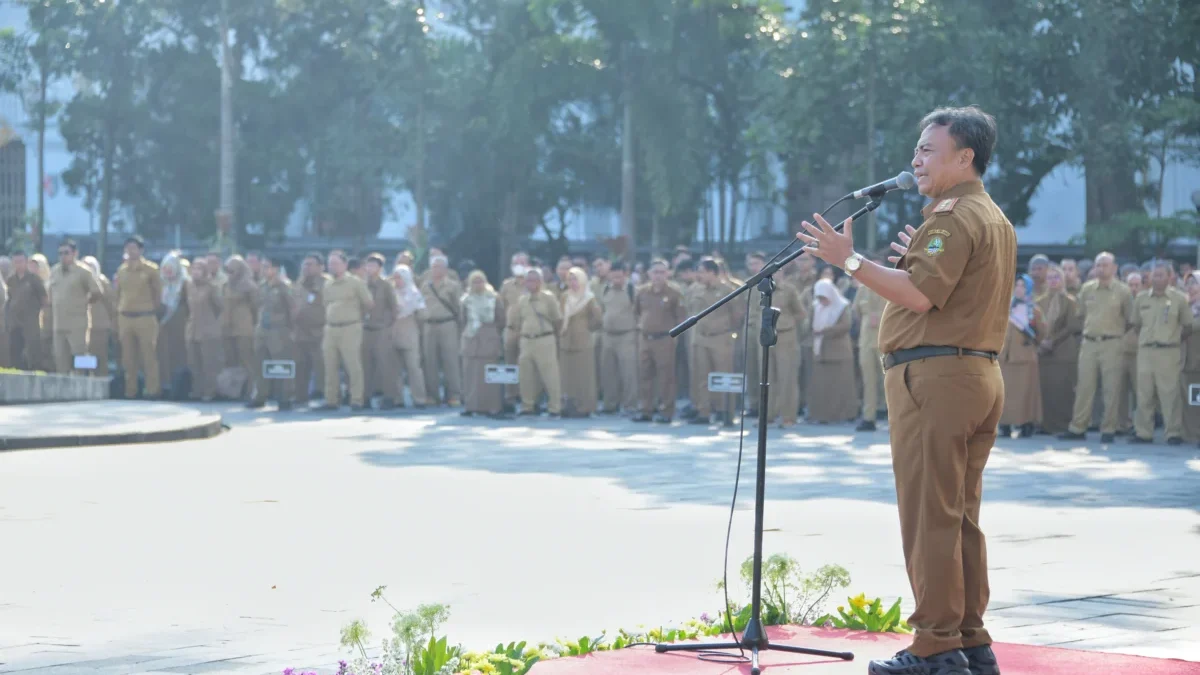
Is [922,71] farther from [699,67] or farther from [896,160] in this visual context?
[699,67]

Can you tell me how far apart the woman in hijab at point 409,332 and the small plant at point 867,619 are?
52.2 ft

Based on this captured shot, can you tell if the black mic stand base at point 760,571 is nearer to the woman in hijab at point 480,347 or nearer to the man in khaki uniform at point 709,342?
the man in khaki uniform at point 709,342

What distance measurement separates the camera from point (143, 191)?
41.8 meters

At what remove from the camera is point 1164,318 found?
17.9 m

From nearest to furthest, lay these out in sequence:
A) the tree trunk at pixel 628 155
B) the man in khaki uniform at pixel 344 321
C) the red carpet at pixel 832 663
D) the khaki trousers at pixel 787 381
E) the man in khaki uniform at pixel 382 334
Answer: the red carpet at pixel 832 663, the khaki trousers at pixel 787 381, the man in khaki uniform at pixel 344 321, the man in khaki uniform at pixel 382 334, the tree trunk at pixel 628 155

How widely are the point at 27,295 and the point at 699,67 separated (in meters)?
13.3

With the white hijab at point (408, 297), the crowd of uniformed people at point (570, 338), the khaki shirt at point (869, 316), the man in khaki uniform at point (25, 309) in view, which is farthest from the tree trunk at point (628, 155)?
the khaki shirt at point (869, 316)

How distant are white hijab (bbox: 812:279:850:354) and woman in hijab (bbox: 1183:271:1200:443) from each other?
370 cm

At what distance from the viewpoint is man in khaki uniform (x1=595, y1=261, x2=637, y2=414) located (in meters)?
21.9

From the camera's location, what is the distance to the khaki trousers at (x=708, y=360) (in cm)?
2050

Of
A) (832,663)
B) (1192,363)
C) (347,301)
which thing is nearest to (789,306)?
(1192,363)

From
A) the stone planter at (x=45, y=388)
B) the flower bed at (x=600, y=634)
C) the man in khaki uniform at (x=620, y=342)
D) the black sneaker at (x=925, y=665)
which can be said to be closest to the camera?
the flower bed at (x=600, y=634)

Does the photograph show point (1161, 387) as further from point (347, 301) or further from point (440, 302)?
point (347, 301)

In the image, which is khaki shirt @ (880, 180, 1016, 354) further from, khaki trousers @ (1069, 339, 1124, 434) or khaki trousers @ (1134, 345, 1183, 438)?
khaki trousers @ (1069, 339, 1124, 434)
